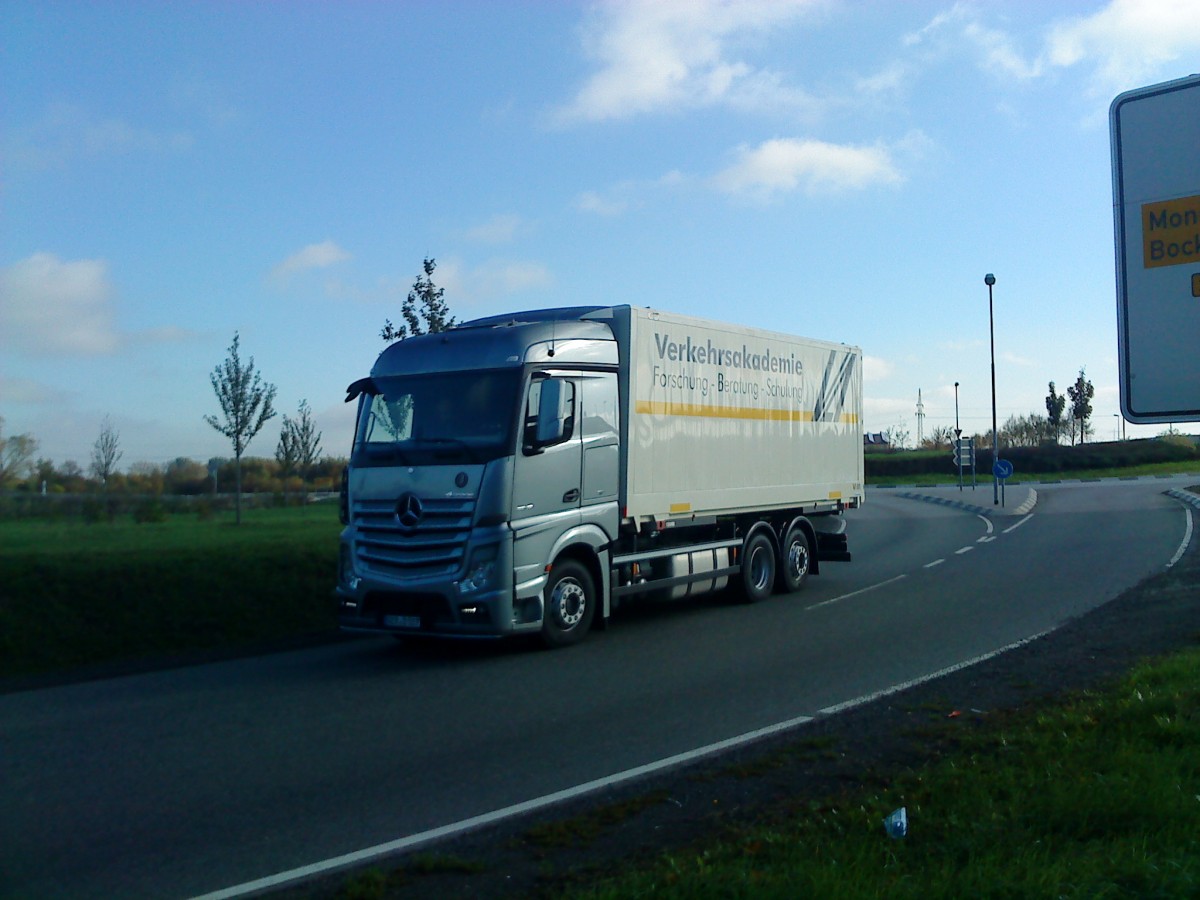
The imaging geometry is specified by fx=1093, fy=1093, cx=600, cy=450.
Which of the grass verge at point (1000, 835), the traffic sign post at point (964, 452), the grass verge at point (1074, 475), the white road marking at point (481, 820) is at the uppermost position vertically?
the traffic sign post at point (964, 452)

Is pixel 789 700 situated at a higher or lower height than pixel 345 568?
lower

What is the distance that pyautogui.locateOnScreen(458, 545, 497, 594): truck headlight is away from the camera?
11.2m

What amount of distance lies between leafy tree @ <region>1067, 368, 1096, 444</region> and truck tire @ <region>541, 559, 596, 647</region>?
87527 millimetres

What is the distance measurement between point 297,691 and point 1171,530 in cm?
2404

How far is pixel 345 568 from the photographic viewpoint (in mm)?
12070

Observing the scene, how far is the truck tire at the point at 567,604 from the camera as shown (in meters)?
12.1

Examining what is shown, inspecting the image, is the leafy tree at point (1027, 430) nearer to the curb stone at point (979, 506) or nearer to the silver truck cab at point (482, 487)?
the curb stone at point (979, 506)

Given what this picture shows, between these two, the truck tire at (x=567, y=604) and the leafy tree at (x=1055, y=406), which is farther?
the leafy tree at (x=1055, y=406)

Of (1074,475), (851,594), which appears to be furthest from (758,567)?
(1074,475)

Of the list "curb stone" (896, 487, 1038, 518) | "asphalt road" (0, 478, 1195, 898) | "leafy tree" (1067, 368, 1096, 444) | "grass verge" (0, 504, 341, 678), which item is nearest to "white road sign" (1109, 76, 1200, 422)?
"asphalt road" (0, 478, 1195, 898)

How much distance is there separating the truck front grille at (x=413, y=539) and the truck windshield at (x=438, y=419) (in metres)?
0.50

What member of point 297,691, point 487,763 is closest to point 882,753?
point 487,763

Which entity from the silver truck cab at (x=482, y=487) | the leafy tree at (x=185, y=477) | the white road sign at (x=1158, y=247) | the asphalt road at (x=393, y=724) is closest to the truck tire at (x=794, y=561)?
the asphalt road at (x=393, y=724)

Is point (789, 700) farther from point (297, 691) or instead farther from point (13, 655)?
point (13, 655)
